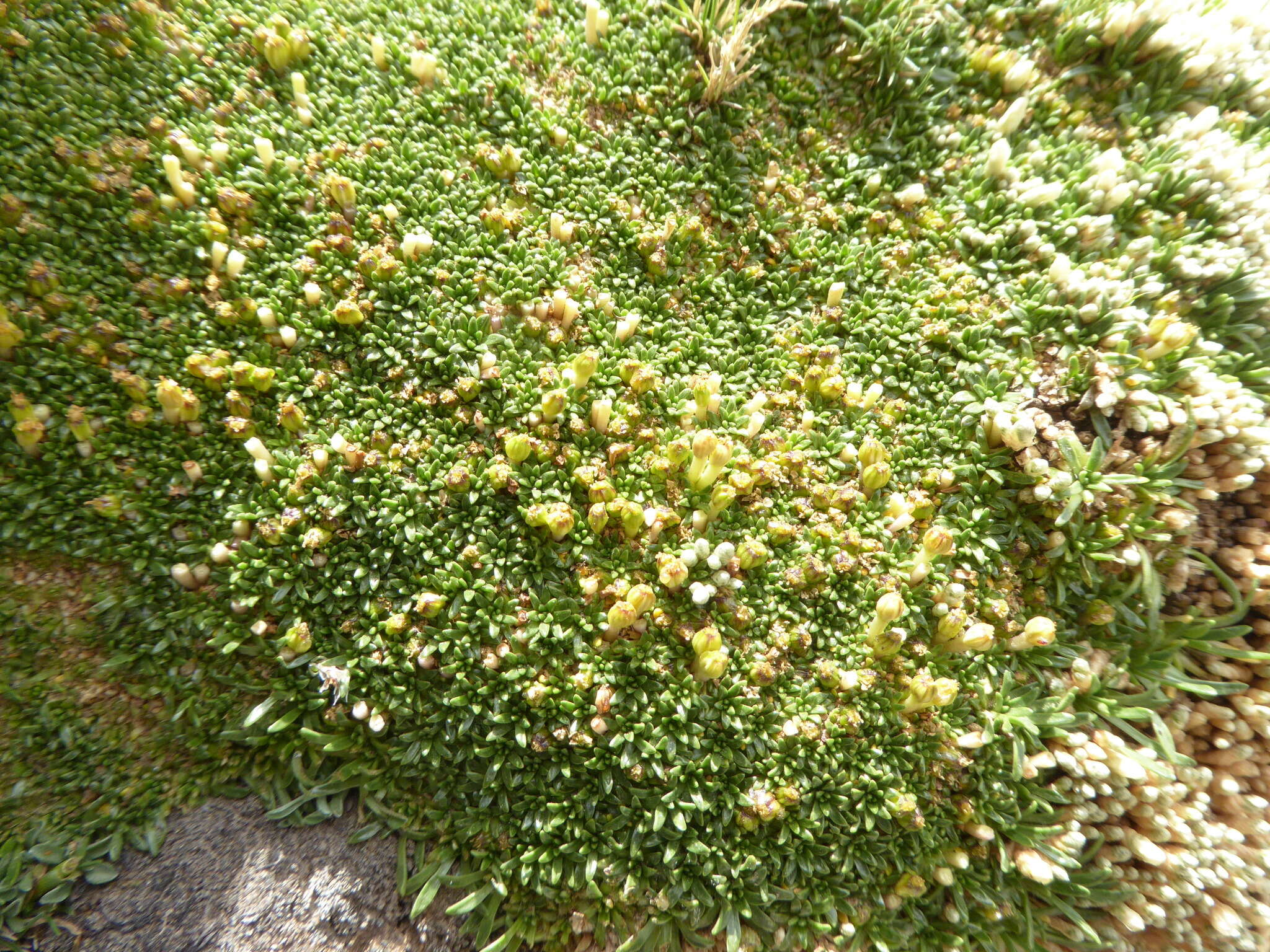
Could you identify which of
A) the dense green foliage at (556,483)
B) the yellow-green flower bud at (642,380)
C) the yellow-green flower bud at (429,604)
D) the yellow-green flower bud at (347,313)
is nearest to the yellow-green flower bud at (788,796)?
the dense green foliage at (556,483)

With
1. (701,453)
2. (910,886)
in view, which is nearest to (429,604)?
(701,453)

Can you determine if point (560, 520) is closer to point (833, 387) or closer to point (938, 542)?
point (833, 387)

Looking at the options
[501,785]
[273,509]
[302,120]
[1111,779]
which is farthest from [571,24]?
[1111,779]

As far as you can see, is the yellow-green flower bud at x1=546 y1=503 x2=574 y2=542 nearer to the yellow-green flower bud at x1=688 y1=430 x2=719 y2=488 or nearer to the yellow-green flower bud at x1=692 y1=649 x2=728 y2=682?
the yellow-green flower bud at x1=688 y1=430 x2=719 y2=488

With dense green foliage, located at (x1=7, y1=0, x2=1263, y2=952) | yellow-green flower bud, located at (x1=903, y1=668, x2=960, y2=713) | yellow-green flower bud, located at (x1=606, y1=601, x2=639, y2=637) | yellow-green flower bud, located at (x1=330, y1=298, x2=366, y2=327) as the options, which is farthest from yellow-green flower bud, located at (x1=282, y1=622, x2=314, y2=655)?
yellow-green flower bud, located at (x1=903, y1=668, x2=960, y2=713)

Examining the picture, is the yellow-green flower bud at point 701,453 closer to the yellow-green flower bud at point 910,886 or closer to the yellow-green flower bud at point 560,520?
the yellow-green flower bud at point 560,520

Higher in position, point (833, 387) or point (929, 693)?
point (833, 387)
